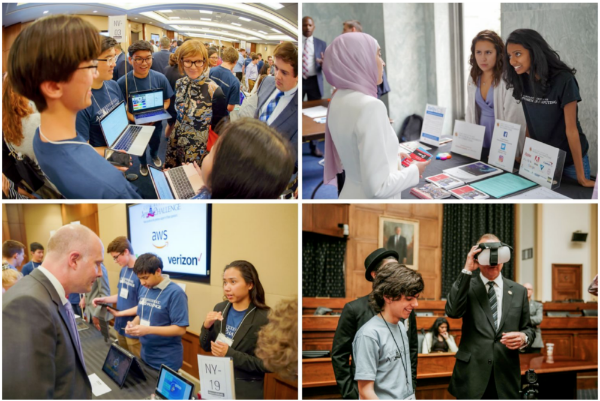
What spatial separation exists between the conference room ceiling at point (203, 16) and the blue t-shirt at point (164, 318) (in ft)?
3.96

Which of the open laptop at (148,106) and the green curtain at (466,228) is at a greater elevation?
the open laptop at (148,106)

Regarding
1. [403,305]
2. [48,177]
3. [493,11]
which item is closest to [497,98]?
[493,11]

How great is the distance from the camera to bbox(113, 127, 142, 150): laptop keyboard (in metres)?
2.22

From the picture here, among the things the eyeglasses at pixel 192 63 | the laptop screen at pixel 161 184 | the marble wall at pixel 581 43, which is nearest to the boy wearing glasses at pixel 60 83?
the laptop screen at pixel 161 184

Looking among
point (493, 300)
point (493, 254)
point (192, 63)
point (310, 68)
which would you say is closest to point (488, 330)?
point (493, 300)

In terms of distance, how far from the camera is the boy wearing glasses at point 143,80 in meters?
2.18

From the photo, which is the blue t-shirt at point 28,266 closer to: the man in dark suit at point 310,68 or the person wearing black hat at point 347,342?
the person wearing black hat at point 347,342

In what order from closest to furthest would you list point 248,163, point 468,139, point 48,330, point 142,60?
point 48,330 < point 248,163 < point 142,60 < point 468,139

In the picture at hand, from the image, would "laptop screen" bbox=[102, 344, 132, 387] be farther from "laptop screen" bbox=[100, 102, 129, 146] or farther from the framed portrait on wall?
the framed portrait on wall

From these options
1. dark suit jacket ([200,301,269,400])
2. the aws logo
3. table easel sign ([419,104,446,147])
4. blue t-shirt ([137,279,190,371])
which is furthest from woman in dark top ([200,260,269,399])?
table easel sign ([419,104,446,147])

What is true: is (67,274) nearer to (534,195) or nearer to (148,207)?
(148,207)

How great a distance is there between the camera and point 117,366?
Answer: 7.96 feet

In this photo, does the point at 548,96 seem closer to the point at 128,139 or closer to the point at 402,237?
the point at 402,237

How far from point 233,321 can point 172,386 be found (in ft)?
1.48
